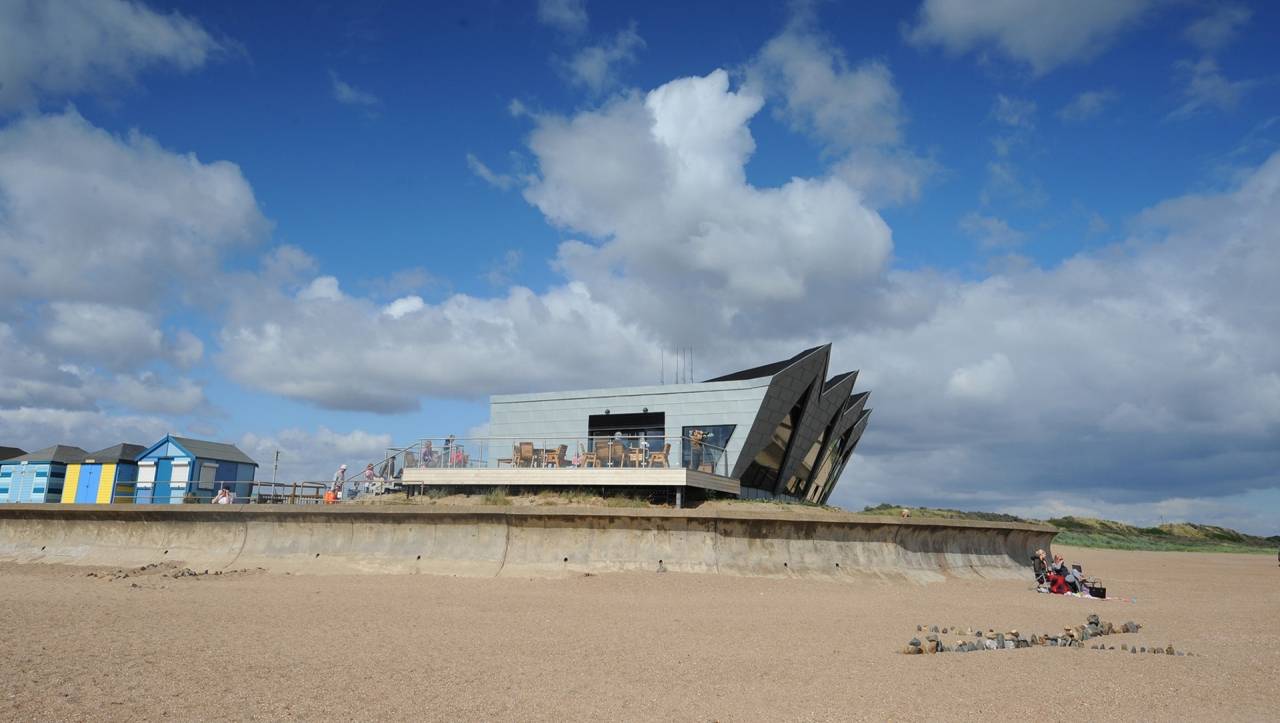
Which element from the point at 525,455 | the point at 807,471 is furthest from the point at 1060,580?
the point at 807,471

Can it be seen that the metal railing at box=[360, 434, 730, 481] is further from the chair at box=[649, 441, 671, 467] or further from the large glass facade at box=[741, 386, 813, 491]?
the large glass facade at box=[741, 386, 813, 491]

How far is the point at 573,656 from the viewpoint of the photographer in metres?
9.23

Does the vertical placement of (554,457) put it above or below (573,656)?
above

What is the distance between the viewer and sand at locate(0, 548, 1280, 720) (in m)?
7.05

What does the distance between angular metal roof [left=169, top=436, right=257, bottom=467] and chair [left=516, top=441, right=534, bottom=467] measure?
13.0 m

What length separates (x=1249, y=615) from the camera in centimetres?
1609

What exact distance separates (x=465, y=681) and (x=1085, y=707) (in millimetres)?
6113

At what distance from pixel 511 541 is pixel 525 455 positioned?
21.8 feet

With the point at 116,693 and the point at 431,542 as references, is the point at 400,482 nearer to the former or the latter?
the point at 431,542

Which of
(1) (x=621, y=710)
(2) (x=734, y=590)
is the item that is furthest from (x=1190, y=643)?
(1) (x=621, y=710)

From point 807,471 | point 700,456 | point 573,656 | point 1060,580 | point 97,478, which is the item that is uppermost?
point 807,471

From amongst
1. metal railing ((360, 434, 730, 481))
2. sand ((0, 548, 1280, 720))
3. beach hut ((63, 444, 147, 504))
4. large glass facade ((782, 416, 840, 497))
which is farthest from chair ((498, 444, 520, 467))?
large glass facade ((782, 416, 840, 497))

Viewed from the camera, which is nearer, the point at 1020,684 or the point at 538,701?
the point at 538,701

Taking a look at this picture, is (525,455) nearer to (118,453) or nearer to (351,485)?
(351,485)
